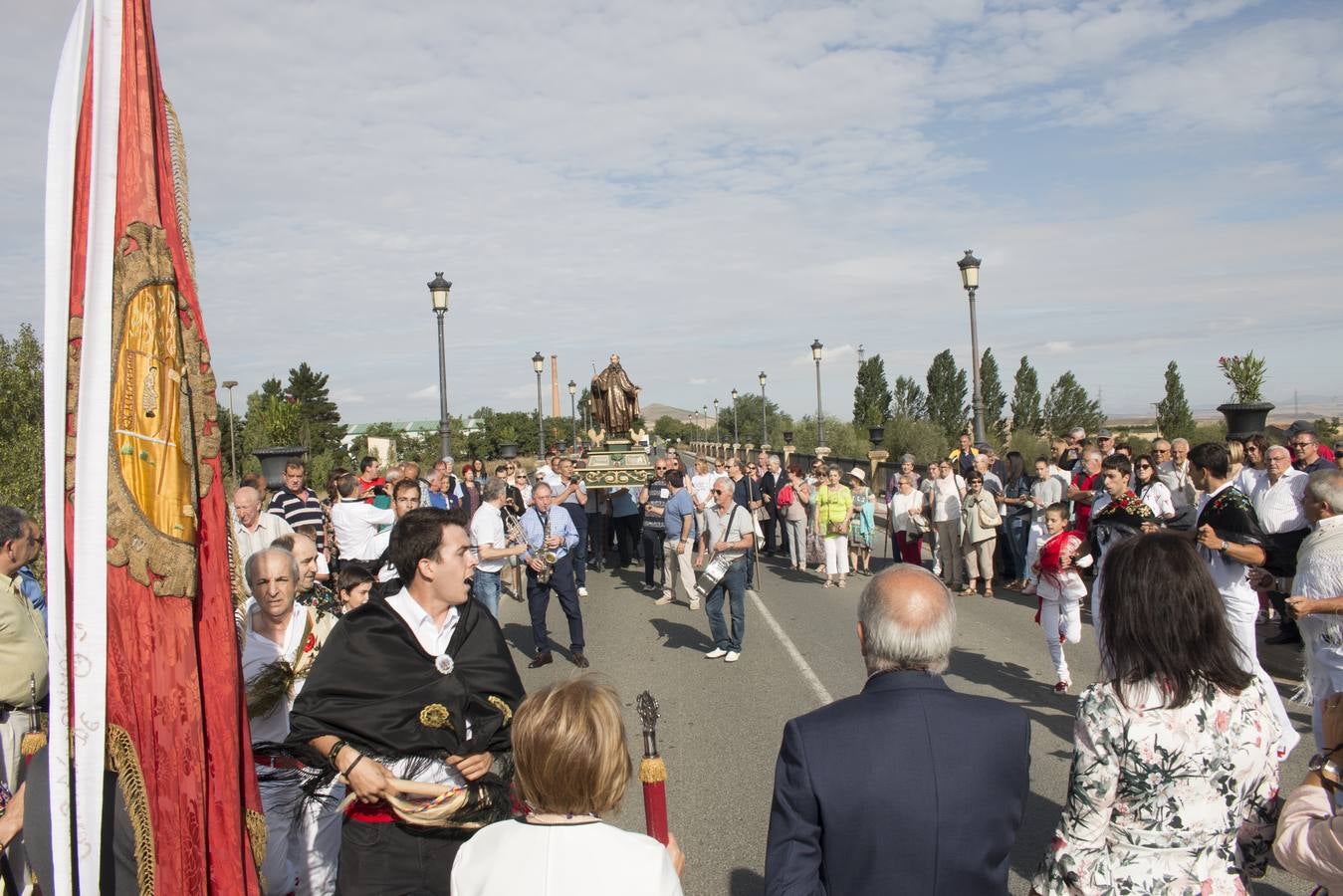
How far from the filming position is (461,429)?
194ft

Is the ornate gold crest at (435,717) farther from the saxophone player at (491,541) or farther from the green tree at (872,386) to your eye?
the green tree at (872,386)

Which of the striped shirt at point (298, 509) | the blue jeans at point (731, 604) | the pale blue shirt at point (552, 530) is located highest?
the striped shirt at point (298, 509)

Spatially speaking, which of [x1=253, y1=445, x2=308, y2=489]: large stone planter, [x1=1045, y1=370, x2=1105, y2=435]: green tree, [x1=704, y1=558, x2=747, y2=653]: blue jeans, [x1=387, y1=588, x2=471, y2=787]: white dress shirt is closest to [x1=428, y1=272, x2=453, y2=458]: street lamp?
[x1=253, y1=445, x2=308, y2=489]: large stone planter

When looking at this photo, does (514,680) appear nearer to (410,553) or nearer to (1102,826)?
(410,553)

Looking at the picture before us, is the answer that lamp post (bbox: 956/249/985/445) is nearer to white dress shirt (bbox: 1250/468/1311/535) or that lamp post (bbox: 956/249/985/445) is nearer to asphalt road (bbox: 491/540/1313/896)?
asphalt road (bbox: 491/540/1313/896)

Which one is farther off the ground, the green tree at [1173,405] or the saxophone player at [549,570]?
the green tree at [1173,405]

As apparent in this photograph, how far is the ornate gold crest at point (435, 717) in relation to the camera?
2.98 m

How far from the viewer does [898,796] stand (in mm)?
2201

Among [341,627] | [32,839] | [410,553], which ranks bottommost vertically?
[32,839]

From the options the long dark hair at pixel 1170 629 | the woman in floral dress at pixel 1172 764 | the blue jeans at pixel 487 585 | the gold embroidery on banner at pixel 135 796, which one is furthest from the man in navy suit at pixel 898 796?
the blue jeans at pixel 487 585

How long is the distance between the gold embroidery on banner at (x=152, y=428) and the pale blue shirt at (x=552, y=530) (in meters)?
7.01

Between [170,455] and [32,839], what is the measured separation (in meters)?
1.78

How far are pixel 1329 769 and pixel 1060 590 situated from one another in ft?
17.6

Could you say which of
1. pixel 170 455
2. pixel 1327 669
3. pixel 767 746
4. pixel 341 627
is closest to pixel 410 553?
pixel 341 627
